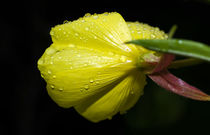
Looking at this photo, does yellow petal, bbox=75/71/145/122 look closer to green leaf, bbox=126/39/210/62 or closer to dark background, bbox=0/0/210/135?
green leaf, bbox=126/39/210/62

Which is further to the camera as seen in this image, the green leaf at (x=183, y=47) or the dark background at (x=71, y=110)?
the dark background at (x=71, y=110)

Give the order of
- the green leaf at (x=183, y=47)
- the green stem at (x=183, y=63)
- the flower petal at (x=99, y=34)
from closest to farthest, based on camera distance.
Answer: the green leaf at (x=183, y=47), the green stem at (x=183, y=63), the flower petal at (x=99, y=34)

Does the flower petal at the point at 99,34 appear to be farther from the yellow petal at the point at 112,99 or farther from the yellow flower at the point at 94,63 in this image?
the yellow petal at the point at 112,99

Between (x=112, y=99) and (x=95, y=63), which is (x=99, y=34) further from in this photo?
(x=112, y=99)

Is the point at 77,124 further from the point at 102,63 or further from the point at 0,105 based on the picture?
the point at 102,63

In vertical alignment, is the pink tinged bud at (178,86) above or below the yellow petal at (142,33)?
below

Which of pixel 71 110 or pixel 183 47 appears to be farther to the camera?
pixel 71 110

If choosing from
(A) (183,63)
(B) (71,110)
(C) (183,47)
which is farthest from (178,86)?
(B) (71,110)

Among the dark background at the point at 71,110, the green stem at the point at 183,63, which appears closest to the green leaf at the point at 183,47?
the green stem at the point at 183,63
